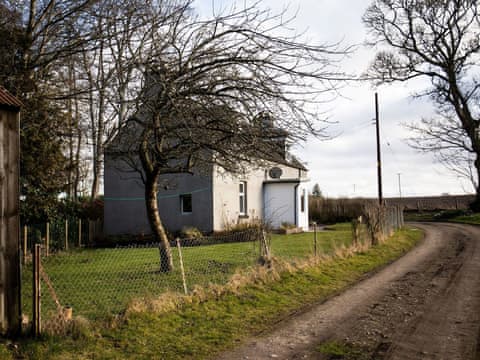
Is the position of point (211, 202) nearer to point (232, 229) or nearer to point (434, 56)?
point (232, 229)

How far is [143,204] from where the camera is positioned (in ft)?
79.0

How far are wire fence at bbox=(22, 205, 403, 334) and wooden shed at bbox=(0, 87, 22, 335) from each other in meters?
0.31

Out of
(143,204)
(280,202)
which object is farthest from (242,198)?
(143,204)

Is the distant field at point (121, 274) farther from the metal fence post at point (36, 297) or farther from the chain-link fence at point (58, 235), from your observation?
the metal fence post at point (36, 297)

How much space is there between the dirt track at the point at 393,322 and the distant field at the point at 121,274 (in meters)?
2.59

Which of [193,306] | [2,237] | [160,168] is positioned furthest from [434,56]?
[2,237]

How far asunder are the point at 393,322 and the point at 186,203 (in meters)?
16.8

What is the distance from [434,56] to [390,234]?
17590mm

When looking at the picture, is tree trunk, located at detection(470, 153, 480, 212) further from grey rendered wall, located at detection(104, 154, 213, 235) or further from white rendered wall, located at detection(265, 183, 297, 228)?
grey rendered wall, located at detection(104, 154, 213, 235)

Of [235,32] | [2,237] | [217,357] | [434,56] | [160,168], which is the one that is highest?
[434,56]

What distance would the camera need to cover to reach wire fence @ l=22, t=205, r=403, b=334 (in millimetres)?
8500

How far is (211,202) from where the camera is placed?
22141 mm

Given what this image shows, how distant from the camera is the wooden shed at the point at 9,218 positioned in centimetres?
630

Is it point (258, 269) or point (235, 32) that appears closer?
point (235, 32)
